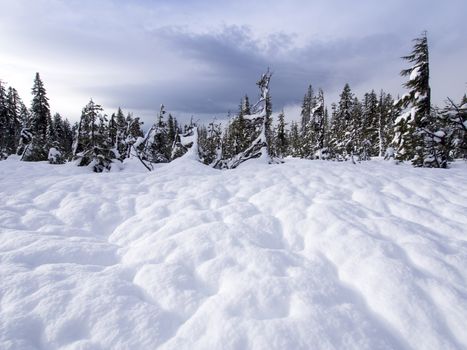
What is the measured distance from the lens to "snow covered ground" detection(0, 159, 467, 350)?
2.69m

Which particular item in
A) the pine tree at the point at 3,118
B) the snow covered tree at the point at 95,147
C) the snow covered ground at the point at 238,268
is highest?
the pine tree at the point at 3,118

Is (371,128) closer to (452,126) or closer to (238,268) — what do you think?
(452,126)

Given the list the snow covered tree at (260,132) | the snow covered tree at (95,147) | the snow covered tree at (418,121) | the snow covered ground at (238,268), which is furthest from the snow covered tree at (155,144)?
the snow covered tree at (418,121)

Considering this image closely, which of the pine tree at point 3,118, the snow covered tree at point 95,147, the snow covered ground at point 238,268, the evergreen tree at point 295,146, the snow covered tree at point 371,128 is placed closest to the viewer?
the snow covered ground at point 238,268

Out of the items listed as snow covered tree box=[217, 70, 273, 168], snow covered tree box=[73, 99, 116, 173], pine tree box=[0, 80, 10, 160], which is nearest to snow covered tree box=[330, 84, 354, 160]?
snow covered tree box=[217, 70, 273, 168]

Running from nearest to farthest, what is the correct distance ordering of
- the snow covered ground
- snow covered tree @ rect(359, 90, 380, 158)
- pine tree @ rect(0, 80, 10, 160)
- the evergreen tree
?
the snow covered ground < pine tree @ rect(0, 80, 10, 160) < snow covered tree @ rect(359, 90, 380, 158) < the evergreen tree

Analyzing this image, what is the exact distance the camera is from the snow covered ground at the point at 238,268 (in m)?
2.69

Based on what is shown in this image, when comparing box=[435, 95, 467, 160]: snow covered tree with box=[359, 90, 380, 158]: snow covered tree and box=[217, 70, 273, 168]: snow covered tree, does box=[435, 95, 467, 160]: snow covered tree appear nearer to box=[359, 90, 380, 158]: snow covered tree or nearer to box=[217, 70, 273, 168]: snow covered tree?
box=[217, 70, 273, 168]: snow covered tree

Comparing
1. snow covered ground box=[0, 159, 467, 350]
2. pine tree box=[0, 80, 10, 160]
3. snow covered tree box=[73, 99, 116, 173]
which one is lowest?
snow covered ground box=[0, 159, 467, 350]

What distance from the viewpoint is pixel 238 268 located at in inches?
147

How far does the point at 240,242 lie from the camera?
436 cm

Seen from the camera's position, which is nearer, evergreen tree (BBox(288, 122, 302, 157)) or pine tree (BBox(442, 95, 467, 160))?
pine tree (BBox(442, 95, 467, 160))

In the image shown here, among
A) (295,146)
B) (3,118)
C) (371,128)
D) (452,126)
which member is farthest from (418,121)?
(3,118)

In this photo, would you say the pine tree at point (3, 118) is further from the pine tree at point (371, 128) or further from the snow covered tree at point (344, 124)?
the pine tree at point (371, 128)
